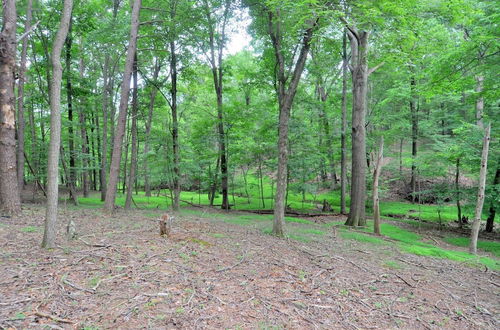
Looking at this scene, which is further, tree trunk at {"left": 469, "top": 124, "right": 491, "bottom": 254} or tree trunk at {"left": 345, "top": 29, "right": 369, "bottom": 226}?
tree trunk at {"left": 345, "top": 29, "right": 369, "bottom": 226}

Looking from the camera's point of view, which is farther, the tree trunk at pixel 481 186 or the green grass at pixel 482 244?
the green grass at pixel 482 244

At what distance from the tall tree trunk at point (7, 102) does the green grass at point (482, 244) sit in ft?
50.1

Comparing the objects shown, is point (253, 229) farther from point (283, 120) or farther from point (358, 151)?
point (358, 151)

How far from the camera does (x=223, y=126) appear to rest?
16344 mm

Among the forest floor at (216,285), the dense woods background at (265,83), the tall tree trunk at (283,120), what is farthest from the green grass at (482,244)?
the tall tree trunk at (283,120)

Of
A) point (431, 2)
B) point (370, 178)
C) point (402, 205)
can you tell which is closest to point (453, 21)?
point (431, 2)

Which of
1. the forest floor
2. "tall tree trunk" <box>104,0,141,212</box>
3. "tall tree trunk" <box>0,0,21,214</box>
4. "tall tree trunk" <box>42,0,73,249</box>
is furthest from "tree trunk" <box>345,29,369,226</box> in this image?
"tall tree trunk" <box>0,0,21,214</box>

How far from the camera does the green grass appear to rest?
1089cm

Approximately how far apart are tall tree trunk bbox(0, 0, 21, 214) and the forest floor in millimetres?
1039

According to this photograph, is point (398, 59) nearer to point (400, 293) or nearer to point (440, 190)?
point (400, 293)

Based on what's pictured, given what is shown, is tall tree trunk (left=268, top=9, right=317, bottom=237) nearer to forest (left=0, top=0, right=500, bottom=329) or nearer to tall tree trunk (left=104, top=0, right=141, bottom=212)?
forest (left=0, top=0, right=500, bottom=329)

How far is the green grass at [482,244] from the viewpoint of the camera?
Answer: 1089cm

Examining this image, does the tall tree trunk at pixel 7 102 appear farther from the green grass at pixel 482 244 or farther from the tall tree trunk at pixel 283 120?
the green grass at pixel 482 244

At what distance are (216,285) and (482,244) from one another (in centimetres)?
1220
